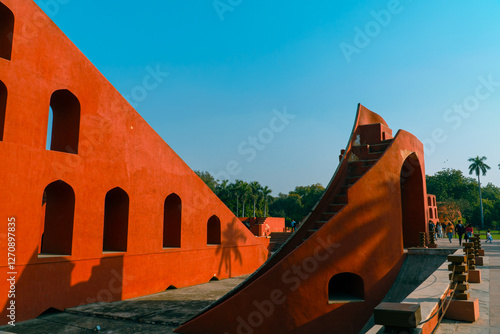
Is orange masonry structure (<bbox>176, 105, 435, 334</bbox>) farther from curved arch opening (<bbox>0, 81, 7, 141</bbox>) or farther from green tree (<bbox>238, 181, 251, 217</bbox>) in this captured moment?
green tree (<bbox>238, 181, 251, 217</bbox>)

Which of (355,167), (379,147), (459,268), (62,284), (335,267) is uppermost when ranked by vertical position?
(379,147)

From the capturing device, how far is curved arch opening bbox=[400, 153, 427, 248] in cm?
1191

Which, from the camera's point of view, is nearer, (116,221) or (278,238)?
(116,221)

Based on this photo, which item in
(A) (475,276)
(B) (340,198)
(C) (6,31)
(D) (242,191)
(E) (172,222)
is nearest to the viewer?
(C) (6,31)

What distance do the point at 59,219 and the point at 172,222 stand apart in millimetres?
4296

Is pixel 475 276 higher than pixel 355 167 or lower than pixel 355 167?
lower

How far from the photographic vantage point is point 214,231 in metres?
14.6

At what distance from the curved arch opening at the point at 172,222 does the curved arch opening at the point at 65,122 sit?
4.25 metres

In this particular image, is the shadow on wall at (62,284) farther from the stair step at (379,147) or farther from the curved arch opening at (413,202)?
the curved arch opening at (413,202)

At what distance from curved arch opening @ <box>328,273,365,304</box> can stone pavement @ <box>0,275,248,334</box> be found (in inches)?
134

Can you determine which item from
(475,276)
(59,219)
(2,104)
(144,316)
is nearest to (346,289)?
(475,276)

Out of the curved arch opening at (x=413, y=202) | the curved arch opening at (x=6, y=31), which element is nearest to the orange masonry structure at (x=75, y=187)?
the curved arch opening at (x=6, y=31)

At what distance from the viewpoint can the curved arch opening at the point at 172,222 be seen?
1247 cm

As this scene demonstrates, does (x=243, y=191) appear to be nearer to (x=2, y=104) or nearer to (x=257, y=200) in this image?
(x=257, y=200)
